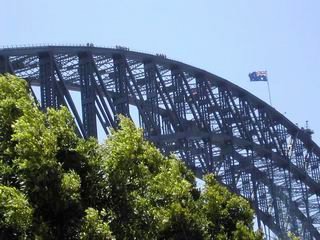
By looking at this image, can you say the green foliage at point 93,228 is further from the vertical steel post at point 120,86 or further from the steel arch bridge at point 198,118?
the vertical steel post at point 120,86

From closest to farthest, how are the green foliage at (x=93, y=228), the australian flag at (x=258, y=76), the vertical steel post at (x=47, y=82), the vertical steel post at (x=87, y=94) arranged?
the green foliage at (x=93, y=228) → the vertical steel post at (x=47, y=82) → the vertical steel post at (x=87, y=94) → the australian flag at (x=258, y=76)

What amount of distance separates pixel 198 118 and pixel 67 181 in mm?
65205

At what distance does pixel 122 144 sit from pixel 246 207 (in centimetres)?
866

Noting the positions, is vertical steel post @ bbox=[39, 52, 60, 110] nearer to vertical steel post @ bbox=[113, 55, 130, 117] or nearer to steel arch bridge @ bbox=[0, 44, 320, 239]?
steel arch bridge @ bbox=[0, 44, 320, 239]

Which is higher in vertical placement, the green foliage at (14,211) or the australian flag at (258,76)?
the green foliage at (14,211)

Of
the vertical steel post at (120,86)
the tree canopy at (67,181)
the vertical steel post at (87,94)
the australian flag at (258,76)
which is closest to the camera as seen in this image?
the tree canopy at (67,181)

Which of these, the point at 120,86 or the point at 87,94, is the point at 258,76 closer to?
the point at 120,86

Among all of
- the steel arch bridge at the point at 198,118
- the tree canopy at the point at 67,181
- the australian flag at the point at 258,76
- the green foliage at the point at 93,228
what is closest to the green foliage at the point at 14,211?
the tree canopy at the point at 67,181

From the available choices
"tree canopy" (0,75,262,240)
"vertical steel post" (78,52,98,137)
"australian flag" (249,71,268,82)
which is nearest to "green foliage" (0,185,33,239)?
"tree canopy" (0,75,262,240)

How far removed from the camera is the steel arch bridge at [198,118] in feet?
208

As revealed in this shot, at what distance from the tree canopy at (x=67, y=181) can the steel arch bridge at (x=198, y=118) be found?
36316 mm

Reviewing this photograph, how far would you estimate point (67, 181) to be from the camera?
1584 cm

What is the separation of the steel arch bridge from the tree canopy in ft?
119

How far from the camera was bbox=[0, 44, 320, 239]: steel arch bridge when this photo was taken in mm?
63406
